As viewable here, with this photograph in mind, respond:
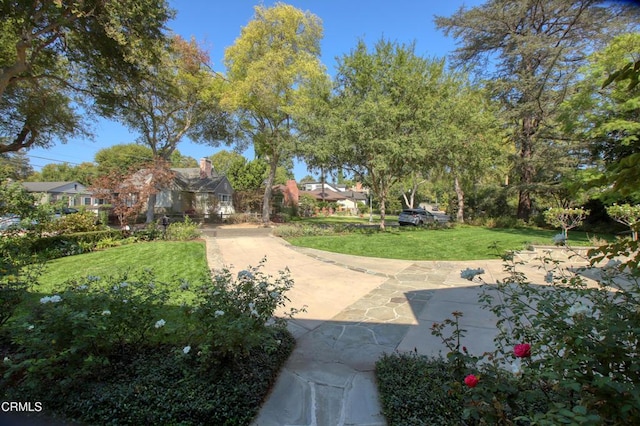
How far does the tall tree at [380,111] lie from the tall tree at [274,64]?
463 cm

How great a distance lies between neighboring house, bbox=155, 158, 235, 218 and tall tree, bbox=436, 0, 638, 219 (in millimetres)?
23440

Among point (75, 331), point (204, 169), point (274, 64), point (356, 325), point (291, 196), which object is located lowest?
point (356, 325)

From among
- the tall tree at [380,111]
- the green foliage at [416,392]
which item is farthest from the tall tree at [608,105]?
the green foliage at [416,392]

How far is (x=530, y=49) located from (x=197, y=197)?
28.3 metres

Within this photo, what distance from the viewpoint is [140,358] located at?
2.92 m

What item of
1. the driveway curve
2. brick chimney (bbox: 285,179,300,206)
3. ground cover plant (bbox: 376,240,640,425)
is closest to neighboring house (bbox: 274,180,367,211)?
brick chimney (bbox: 285,179,300,206)

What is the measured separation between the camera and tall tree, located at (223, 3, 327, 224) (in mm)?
19141

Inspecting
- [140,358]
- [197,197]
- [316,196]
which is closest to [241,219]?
[197,197]

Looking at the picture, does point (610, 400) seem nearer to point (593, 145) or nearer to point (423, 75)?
point (423, 75)

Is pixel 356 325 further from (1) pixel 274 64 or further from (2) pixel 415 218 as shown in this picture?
(2) pixel 415 218

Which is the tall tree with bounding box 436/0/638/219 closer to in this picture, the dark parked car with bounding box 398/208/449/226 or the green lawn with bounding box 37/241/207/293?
Answer: the dark parked car with bounding box 398/208/449/226

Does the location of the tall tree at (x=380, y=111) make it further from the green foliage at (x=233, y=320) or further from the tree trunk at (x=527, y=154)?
the green foliage at (x=233, y=320)

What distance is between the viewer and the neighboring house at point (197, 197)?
91.5ft

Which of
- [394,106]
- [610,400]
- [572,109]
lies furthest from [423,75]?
[610,400]
